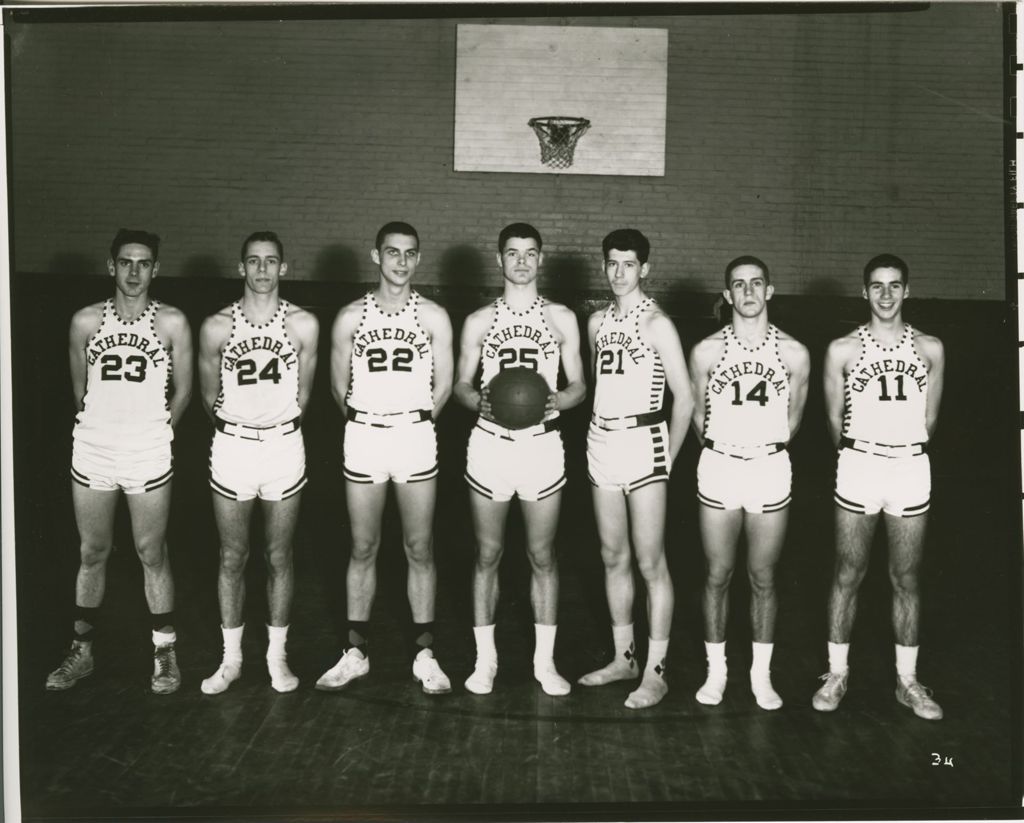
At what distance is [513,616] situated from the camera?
16.6ft

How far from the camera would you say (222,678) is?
416 cm

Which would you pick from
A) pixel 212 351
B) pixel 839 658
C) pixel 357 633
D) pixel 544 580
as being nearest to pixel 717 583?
pixel 839 658

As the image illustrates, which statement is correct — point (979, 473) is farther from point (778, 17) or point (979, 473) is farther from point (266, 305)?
point (266, 305)

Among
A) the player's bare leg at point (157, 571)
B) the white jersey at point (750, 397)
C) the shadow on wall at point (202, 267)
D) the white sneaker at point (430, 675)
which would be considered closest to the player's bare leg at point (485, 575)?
the white sneaker at point (430, 675)

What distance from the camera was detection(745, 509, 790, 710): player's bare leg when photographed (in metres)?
4.09

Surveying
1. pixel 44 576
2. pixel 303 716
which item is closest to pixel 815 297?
pixel 303 716

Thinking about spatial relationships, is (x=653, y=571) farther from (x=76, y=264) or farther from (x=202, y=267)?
(x=202, y=267)

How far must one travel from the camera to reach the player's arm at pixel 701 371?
165 inches

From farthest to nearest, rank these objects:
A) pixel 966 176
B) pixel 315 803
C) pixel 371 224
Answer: pixel 371 224, pixel 966 176, pixel 315 803

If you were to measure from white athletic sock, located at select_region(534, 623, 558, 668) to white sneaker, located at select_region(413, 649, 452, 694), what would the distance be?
0.42m

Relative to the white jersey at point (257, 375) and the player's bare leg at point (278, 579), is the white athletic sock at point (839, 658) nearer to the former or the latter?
the player's bare leg at point (278, 579)

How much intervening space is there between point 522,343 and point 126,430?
5.91 ft

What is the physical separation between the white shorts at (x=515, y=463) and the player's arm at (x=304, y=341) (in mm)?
801

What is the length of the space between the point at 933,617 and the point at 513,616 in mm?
2223
